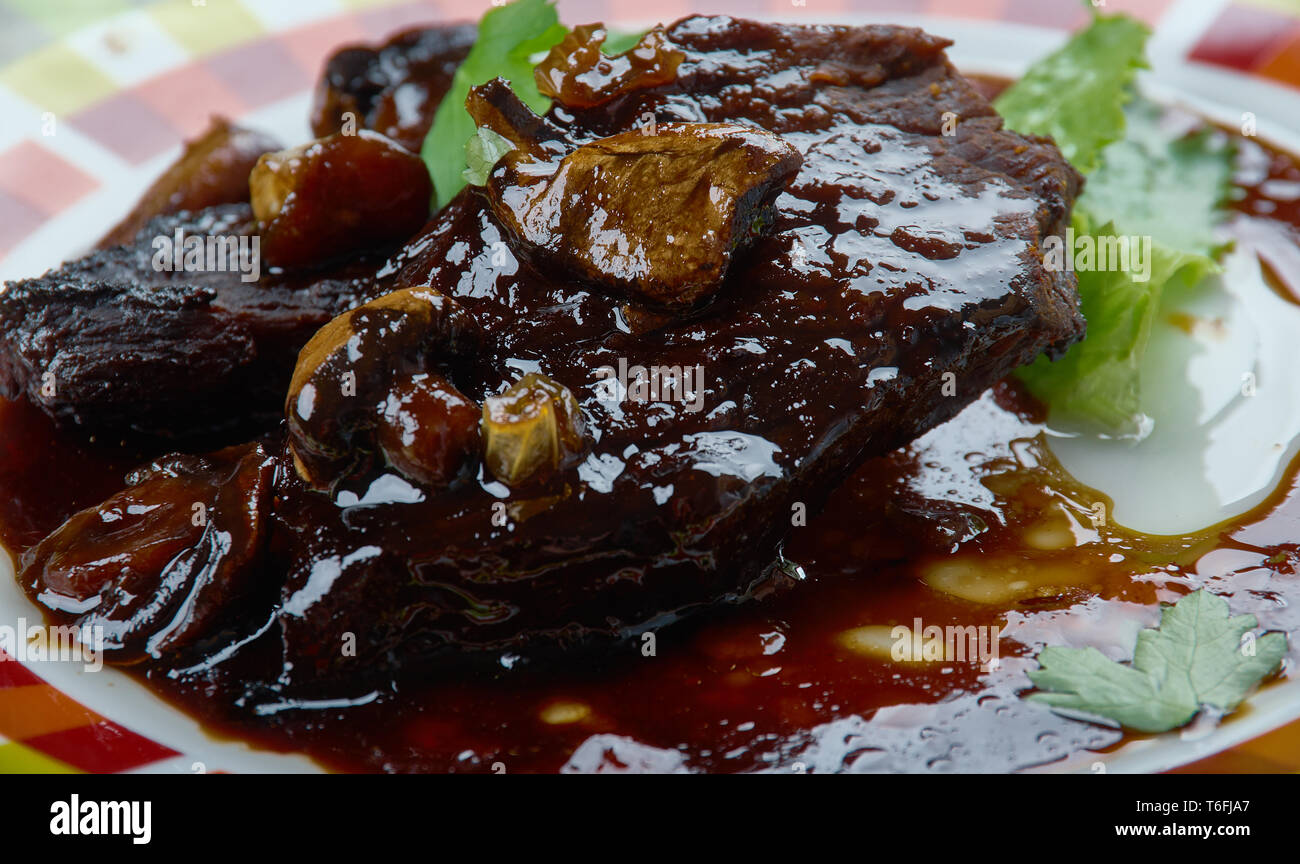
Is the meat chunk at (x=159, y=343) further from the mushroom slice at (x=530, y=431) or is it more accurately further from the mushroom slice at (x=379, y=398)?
the mushroom slice at (x=530, y=431)

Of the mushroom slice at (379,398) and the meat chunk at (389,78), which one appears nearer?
the mushroom slice at (379,398)

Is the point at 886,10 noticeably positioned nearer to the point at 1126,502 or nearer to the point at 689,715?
the point at 1126,502

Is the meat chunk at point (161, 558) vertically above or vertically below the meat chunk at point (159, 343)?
below

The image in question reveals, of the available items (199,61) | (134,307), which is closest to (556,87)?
(134,307)

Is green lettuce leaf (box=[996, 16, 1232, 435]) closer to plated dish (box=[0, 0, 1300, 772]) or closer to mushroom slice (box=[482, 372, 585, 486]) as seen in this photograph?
plated dish (box=[0, 0, 1300, 772])

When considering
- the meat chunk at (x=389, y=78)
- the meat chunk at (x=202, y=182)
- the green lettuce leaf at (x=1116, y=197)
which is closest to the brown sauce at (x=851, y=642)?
the green lettuce leaf at (x=1116, y=197)

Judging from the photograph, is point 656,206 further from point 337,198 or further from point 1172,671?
point 1172,671

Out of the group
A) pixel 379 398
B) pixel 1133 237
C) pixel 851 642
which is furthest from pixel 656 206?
pixel 1133 237
